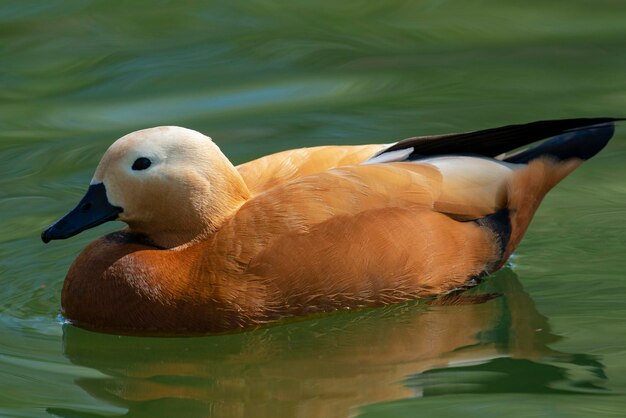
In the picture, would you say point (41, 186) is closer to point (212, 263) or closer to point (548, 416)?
point (212, 263)

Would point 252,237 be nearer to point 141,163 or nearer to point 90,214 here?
point 141,163

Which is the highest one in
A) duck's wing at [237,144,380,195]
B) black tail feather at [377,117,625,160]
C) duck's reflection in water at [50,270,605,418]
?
black tail feather at [377,117,625,160]

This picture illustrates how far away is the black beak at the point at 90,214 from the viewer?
661 centimetres

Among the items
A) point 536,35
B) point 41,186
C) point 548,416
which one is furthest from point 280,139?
point 548,416

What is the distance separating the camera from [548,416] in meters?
5.55

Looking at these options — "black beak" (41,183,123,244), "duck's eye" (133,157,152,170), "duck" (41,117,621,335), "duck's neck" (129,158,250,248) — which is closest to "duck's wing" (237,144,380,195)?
"duck" (41,117,621,335)

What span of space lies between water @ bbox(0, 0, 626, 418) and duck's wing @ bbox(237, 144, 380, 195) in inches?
31.1

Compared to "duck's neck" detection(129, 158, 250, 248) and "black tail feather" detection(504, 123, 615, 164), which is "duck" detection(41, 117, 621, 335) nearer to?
"duck's neck" detection(129, 158, 250, 248)

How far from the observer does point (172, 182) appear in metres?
6.61

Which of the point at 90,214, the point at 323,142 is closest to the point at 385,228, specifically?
the point at 90,214

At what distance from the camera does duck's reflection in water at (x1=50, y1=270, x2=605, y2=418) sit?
5.86 metres

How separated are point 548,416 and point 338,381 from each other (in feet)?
3.09

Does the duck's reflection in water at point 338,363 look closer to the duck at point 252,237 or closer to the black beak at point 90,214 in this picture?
the duck at point 252,237

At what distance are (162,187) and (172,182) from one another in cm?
5
